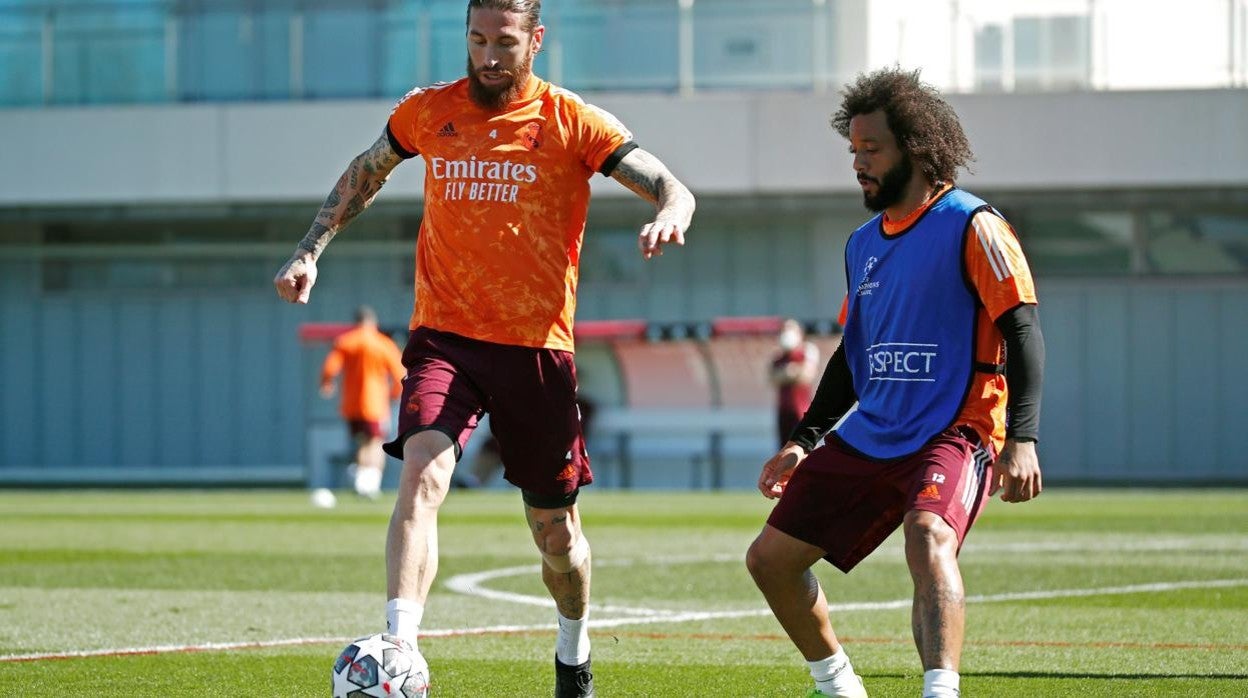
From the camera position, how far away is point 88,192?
2991cm

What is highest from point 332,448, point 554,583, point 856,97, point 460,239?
point 856,97

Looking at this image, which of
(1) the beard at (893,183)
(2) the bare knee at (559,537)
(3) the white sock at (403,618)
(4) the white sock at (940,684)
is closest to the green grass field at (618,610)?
(2) the bare knee at (559,537)

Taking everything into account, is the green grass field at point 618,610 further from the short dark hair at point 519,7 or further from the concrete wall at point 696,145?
the concrete wall at point 696,145

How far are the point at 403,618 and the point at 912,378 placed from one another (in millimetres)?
1633

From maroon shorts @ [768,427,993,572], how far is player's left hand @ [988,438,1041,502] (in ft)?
0.68

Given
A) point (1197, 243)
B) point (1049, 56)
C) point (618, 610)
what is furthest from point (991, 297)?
point (1197, 243)

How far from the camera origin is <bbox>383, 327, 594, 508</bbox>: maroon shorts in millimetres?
6199

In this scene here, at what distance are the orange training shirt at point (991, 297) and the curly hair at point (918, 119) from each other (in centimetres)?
17

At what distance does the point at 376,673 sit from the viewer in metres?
5.24

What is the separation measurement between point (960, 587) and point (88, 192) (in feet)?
86.7

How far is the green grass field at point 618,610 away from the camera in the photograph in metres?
6.90

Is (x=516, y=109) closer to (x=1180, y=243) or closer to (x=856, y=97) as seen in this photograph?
(x=856, y=97)

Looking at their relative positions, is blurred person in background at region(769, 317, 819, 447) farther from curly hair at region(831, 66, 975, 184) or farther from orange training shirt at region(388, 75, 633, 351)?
curly hair at region(831, 66, 975, 184)

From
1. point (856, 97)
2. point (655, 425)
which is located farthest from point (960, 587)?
point (655, 425)
